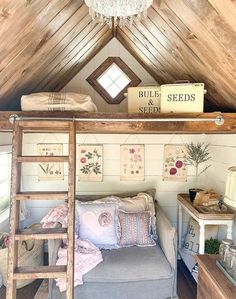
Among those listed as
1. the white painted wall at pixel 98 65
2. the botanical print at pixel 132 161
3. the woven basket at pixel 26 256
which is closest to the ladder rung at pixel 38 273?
the woven basket at pixel 26 256

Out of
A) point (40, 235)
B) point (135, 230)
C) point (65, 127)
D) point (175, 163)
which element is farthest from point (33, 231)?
point (175, 163)

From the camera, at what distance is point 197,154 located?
3.67 m

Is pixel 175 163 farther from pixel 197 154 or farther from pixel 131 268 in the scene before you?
pixel 131 268

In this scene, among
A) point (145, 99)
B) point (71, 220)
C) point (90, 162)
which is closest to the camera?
point (71, 220)

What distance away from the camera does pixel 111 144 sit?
12.5ft

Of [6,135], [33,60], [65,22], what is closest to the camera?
[65,22]

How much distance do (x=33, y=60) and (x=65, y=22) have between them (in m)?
0.44

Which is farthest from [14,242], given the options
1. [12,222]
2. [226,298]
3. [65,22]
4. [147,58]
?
[147,58]

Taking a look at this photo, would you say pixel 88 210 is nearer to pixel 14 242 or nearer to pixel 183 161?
pixel 14 242

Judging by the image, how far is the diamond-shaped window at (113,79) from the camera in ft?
12.2

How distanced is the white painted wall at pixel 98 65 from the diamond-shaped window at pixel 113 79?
5 cm

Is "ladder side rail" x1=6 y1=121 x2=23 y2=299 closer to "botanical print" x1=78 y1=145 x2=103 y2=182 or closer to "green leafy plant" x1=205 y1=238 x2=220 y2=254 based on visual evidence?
"botanical print" x1=78 y1=145 x2=103 y2=182

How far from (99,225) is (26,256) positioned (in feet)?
2.83

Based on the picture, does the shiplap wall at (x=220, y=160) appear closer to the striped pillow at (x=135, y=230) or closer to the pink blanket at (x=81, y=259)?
the striped pillow at (x=135, y=230)
